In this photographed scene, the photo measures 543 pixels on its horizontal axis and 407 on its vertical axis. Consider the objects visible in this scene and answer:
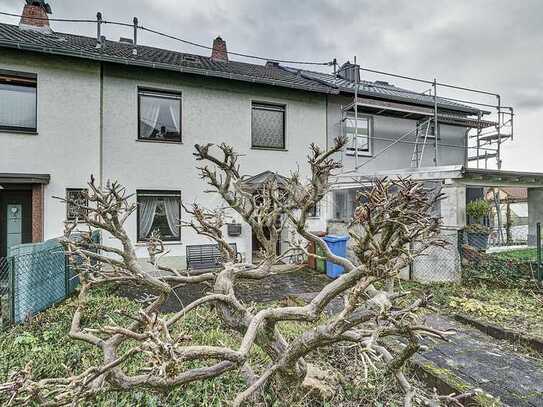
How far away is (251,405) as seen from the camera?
2.64 m

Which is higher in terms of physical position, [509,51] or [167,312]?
[509,51]

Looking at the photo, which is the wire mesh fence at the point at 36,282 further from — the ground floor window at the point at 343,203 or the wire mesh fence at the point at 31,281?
the ground floor window at the point at 343,203

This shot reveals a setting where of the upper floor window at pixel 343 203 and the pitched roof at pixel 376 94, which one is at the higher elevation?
the pitched roof at pixel 376 94

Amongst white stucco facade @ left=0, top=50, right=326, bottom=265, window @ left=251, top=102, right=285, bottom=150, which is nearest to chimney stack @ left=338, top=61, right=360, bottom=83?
white stucco facade @ left=0, top=50, right=326, bottom=265

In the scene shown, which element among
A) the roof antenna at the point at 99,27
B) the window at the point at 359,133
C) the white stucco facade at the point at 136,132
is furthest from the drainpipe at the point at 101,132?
the window at the point at 359,133

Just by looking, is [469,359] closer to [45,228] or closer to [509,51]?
[45,228]

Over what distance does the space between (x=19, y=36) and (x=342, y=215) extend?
35.1 ft

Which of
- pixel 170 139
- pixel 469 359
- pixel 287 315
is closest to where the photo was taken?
pixel 287 315

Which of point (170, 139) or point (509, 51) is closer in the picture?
point (170, 139)

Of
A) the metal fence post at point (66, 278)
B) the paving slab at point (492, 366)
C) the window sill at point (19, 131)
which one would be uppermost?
the window sill at point (19, 131)

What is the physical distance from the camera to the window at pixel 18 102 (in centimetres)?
812

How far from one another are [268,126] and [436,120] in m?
6.04

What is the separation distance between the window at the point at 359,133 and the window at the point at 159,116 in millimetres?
5858

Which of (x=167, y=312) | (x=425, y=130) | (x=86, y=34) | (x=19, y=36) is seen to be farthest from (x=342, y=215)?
(x=86, y=34)
